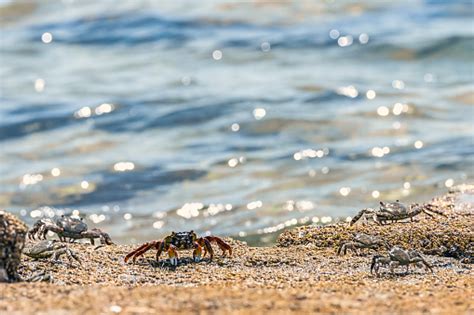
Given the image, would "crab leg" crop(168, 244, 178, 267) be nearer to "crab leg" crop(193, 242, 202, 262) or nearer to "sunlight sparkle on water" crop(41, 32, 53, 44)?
"crab leg" crop(193, 242, 202, 262)

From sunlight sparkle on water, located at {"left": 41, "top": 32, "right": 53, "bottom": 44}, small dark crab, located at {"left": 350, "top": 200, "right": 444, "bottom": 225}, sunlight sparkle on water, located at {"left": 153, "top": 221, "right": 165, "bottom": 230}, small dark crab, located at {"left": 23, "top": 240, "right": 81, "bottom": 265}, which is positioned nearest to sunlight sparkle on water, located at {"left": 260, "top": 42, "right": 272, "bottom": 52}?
sunlight sparkle on water, located at {"left": 41, "top": 32, "right": 53, "bottom": 44}

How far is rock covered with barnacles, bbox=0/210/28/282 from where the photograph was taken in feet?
16.7

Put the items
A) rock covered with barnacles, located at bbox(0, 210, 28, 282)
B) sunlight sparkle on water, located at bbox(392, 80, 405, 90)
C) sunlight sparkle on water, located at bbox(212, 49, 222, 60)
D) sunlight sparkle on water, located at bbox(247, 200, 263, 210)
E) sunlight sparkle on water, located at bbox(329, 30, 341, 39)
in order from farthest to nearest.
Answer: sunlight sparkle on water, located at bbox(329, 30, 341, 39)
sunlight sparkle on water, located at bbox(212, 49, 222, 60)
sunlight sparkle on water, located at bbox(392, 80, 405, 90)
sunlight sparkle on water, located at bbox(247, 200, 263, 210)
rock covered with barnacles, located at bbox(0, 210, 28, 282)

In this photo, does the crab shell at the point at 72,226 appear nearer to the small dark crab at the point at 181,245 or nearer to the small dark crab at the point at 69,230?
the small dark crab at the point at 69,230

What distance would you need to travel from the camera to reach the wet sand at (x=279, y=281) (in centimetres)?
451

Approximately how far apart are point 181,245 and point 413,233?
1590 millimetres

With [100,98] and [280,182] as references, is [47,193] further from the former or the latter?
[100,98]

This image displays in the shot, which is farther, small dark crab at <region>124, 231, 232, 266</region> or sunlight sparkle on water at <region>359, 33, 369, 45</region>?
sunlight sparkle on water at <region>359, 33, 369, 45</region>

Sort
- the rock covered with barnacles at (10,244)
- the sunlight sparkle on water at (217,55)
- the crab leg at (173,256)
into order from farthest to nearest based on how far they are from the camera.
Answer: the sunlight sparkle on water at (217,55) < the crab leg at (173,256) < the rock covered with barnacles at (10,244)

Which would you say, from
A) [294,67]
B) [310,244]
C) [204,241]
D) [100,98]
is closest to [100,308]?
[204,241]

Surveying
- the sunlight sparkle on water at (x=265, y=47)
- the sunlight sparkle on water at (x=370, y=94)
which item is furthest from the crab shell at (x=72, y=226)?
the sunlight sparkle on water at (x=265, y=47)

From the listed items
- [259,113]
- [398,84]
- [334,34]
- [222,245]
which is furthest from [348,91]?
[222,245]

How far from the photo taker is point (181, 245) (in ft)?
22.1

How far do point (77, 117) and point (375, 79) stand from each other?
5.80 metres
